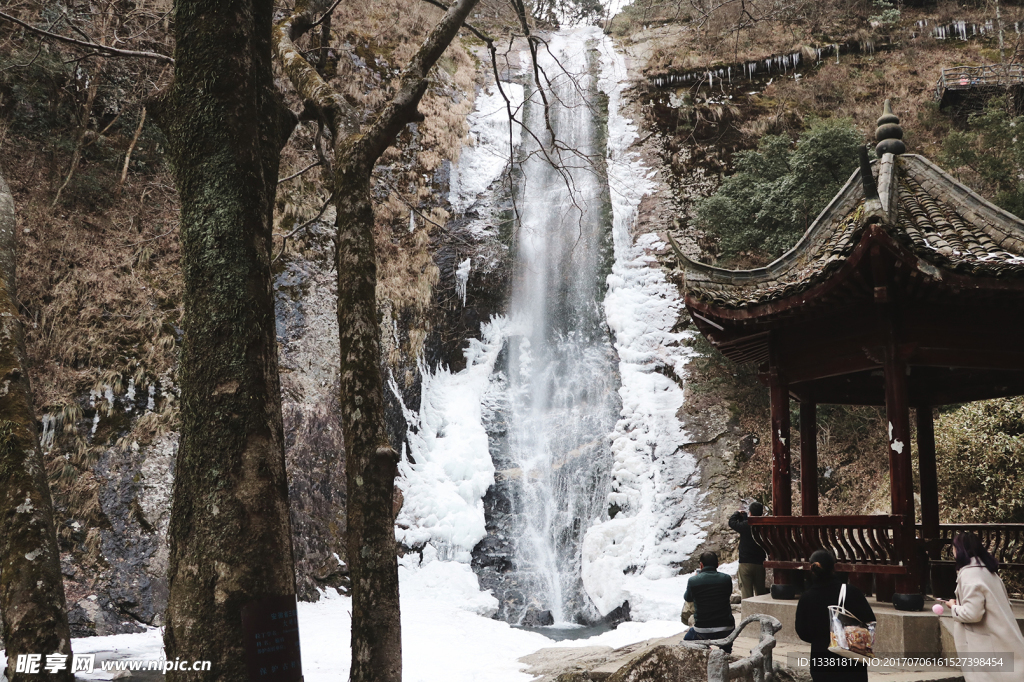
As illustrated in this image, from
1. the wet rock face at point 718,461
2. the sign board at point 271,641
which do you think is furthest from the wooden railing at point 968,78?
the sign board at point 271,641

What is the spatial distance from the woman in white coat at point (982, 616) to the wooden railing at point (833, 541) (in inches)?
66.6

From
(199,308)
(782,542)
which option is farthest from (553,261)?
(199,308)

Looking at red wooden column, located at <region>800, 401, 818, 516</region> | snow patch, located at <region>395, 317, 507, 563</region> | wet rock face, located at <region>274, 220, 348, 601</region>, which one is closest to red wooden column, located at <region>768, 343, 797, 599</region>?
red wooden column, located at <region>800, 401, 818, 516</region>

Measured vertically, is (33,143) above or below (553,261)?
above

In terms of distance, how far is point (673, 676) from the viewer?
16.9ft

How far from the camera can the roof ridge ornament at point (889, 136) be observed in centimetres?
757

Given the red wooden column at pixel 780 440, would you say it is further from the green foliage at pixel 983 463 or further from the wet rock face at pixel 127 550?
the wet rock face at pixel 127 550

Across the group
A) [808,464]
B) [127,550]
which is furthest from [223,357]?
Result: [127,550]

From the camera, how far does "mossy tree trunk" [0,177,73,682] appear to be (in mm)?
4461

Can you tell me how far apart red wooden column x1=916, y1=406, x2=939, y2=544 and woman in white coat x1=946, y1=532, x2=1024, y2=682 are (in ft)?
13.6

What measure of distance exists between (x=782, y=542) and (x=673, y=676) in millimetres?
2499

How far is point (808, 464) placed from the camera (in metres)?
7.91

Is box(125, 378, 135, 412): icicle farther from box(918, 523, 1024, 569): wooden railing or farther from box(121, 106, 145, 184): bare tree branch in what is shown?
box(918, 523, 1024, 569): wooden railing

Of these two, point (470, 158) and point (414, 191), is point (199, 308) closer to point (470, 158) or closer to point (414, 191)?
point (414, 191)
